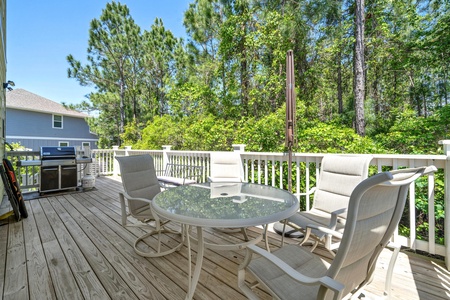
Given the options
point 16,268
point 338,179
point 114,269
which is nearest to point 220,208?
point 114,269

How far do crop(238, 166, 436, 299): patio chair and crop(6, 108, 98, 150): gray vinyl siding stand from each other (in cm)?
1759

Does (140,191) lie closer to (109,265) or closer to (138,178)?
(138,178)

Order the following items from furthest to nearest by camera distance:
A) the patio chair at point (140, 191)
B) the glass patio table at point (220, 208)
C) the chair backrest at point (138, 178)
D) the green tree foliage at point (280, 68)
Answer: the green tree foliage at point (280, 68) < the chair backrest at point (138, 178) < the patio chair at point (140, 191) < the glass patio table at point (220, 208)

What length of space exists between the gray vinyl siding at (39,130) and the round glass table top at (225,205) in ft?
54.1

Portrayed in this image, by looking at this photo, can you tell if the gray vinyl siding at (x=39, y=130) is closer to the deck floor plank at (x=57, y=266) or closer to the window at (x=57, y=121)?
the window at (x=57, y=121)

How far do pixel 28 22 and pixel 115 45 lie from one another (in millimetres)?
3880

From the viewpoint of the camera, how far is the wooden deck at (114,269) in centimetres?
177

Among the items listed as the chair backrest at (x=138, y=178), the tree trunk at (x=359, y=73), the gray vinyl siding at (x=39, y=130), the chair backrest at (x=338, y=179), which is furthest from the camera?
the gray vinyl siding at (x=39, y=130)

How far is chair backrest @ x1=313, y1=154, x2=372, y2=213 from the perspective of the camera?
2223mm

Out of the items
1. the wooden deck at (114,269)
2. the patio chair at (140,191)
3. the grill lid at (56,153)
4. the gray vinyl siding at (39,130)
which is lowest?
the wooden deck at (114,269)

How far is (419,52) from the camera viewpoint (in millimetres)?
8961

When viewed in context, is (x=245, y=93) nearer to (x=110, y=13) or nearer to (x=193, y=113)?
(x=193, y=113)

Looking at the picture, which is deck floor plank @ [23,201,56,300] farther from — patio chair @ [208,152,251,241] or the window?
the window

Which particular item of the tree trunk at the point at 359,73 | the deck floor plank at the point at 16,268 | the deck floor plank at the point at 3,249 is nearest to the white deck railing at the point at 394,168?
the deck floor plank at the point at 16,268
